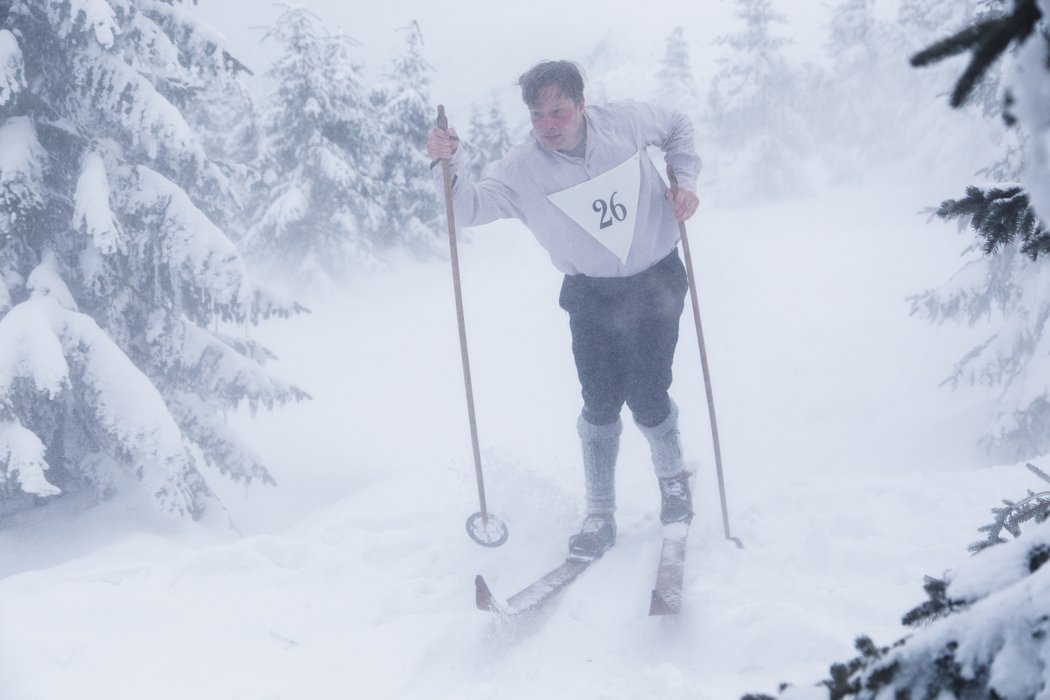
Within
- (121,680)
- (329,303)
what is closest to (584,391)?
(121,680)

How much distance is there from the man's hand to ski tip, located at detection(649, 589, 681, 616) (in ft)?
6.99

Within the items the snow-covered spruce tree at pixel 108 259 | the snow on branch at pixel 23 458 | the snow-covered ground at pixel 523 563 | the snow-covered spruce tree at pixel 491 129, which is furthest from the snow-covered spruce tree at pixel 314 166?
the snow on branch at pixel 23 458

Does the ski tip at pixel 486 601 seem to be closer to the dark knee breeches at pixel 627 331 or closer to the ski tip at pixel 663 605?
the ski tip at pixel 663 605

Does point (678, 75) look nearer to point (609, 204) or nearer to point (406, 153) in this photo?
point (406, 153)

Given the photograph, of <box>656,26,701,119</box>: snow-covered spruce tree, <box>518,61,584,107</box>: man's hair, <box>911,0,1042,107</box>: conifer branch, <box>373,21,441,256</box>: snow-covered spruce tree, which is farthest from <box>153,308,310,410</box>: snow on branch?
<box>656,26,701,119</box>: snow-covered spruce tree

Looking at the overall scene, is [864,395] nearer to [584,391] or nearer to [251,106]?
[584,391]

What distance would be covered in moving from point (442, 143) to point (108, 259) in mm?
5302

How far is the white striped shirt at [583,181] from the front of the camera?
13.1 ft

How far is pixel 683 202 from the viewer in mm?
4035

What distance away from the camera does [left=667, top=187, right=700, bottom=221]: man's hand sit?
4.04m

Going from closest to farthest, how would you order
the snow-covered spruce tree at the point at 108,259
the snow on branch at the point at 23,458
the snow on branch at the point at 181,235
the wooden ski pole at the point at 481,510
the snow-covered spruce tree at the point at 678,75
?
the wooden ski pole at the point at 481,510, the snow on branch at the point at 23,458, the snow-covered spruce tree at the point at 108,259, the snow on branch at the point at 181,235, the snow-covered spruce tree at the point at 678,75

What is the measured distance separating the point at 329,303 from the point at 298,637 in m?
19.7

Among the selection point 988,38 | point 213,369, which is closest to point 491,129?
point 213,369

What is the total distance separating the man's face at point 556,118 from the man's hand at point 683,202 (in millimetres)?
681
